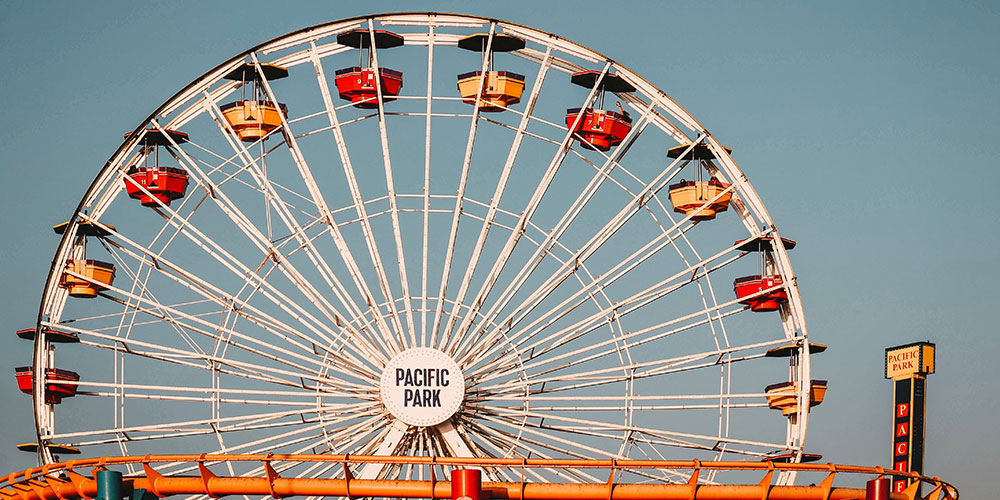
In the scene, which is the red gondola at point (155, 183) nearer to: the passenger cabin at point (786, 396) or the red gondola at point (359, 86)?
the red gondola at point (359, 86)

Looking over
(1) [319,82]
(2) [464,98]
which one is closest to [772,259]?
(2) [464,98]

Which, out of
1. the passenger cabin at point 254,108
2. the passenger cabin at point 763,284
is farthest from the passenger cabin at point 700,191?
the passenger cabin at point 254,108

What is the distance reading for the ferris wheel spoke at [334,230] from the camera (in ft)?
121

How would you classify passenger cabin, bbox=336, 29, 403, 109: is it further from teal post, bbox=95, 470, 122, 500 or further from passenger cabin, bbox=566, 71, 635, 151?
teal post, bbox=95, 470, 122, 500

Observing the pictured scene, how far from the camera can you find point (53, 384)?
38312mm

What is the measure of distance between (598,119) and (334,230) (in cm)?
670

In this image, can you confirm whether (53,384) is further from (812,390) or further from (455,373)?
Result: (812,390)

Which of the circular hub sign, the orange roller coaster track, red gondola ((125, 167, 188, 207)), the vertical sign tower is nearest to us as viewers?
the orange roller coaster track

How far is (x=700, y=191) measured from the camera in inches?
1594

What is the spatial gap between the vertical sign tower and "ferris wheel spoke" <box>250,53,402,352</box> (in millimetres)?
20914

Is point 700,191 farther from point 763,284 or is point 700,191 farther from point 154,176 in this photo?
point 154,176

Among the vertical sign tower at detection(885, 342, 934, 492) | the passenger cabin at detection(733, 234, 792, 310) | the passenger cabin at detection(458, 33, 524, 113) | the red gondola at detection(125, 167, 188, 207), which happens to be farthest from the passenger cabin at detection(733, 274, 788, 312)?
the vertical sign tower at detection(885, 342, 934, 492)

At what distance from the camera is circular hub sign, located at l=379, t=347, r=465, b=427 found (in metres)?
36.8

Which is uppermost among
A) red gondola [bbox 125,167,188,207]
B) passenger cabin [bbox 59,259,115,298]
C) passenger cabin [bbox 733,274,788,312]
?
red gondola [bbox 125,167,188,207]
